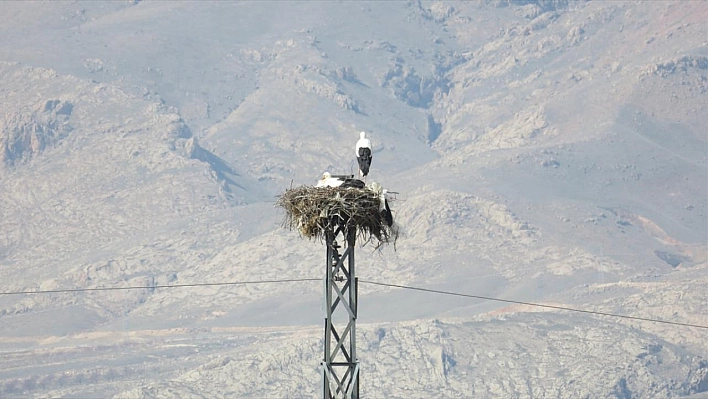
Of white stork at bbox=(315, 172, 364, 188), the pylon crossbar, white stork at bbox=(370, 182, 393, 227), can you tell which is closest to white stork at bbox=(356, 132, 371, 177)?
white stork at bbox=(315, 172, 364, 188)

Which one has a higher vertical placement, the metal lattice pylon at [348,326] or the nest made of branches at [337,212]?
the nest made of branches at [337,212]

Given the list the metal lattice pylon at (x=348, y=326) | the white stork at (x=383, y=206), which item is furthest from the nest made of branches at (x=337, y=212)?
the metal lattice pylon at (x=348, y=326)

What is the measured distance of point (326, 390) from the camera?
43.9 meters

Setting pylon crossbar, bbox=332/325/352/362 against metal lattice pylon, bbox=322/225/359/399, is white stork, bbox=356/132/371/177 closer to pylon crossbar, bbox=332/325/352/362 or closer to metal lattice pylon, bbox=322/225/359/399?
metal lattice pylon, bbox=322/225/359/399

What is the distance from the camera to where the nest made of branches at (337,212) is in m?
44.3

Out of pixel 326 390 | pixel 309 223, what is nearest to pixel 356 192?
pixel 309 223

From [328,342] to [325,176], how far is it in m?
4.43

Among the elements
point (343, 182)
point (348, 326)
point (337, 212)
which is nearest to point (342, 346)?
point (348, 326)

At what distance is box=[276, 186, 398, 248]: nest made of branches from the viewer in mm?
44281

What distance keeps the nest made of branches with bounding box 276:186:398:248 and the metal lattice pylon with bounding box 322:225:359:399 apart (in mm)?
294

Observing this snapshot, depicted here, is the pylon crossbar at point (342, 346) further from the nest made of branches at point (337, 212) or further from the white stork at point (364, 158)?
the white stork at point (364, 158)

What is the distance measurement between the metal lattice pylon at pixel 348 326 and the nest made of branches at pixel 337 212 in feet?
0.97

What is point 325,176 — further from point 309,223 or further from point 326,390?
point 326,390

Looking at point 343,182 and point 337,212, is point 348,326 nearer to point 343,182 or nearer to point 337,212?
point 337,212
